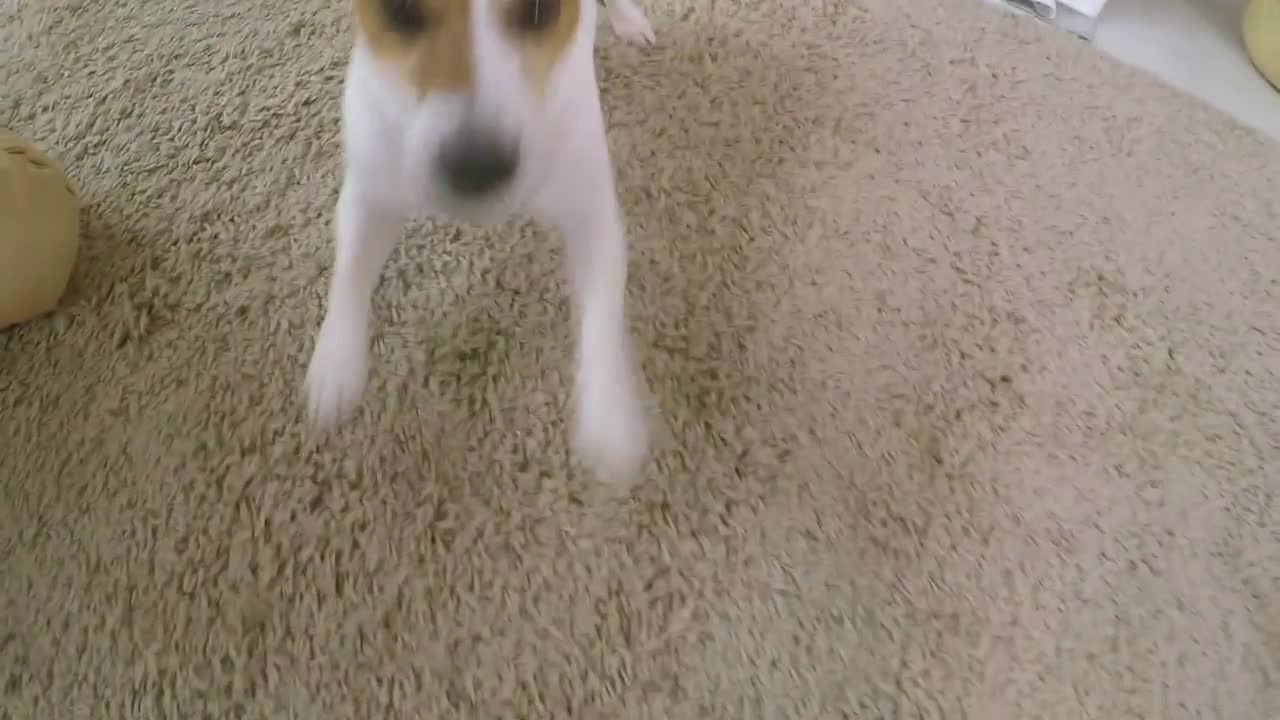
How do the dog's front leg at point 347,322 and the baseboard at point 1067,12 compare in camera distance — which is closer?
the dog's front leg at point 347,322

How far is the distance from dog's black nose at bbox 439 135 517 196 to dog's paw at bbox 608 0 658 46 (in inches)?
25.0

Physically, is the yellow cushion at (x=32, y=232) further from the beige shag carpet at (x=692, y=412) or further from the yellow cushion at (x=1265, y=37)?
the yellow cushion at (x=1265, y=37)

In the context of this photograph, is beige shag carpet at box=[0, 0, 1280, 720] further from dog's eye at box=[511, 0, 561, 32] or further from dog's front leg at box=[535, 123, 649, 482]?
dog's eye at box=[511, 0, 561, 32]

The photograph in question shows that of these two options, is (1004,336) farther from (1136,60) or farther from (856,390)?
(1136,60)

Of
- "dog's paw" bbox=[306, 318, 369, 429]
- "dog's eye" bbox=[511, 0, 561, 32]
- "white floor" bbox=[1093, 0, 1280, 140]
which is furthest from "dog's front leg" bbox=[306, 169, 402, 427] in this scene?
"white floor" bbox=[1093, 0, 1280, 140]

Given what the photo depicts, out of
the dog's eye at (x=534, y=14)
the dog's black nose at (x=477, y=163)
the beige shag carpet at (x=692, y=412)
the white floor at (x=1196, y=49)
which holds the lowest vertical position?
the beige shag carpet at (x=692, y=412)

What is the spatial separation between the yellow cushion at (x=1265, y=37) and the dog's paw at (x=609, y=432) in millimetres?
1328

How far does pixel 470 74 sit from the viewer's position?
2.71 ft

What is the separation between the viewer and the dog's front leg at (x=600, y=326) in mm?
1026

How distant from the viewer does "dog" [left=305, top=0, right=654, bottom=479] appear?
834 millimetres

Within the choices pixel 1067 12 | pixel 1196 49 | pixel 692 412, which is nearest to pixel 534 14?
pixel 692 412

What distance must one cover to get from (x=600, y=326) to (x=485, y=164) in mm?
248

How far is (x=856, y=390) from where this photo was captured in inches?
45.4

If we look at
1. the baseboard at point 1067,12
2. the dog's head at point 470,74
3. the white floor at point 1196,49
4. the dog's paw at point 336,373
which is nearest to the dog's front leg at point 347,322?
the dog's paw at point 336,373
